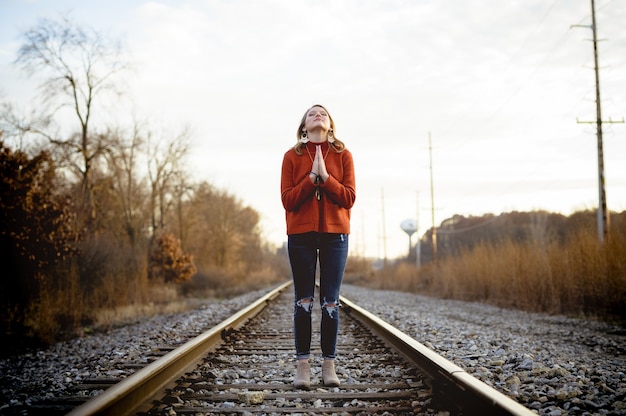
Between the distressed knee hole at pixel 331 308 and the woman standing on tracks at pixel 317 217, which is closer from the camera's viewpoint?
the woman standing on tracks at pixel 317 217

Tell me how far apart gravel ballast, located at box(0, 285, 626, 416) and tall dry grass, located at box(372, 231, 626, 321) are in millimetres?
907

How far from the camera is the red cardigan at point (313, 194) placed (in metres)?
3.30

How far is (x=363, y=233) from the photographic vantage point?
72688 mm

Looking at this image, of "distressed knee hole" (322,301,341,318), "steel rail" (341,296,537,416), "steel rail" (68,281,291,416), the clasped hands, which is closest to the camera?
"steel rail" (341,296,537,416)

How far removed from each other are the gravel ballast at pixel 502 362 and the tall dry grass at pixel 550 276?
0.91 m

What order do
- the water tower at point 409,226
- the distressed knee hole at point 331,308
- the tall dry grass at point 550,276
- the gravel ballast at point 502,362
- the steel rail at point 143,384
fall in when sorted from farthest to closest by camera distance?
the water tower at point 409,226 < the tall dry grass at point 550,276 < the distressed knee hole at point 331,308 < the gravel ballast at point 502,362 < the steel rail at point 143,384

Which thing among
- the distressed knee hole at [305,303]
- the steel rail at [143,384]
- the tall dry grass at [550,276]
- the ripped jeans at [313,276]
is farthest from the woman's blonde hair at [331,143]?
the tall dry grass at [550,276]

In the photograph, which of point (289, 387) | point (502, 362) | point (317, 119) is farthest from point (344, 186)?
point (502, 362)

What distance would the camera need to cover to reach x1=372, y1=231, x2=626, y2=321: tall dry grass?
9.41m

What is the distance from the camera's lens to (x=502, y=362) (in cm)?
391

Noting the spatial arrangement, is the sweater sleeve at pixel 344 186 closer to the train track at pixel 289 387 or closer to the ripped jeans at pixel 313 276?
the ripped jeans at pixel 313 276

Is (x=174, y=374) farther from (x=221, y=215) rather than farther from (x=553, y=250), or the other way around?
(x=221, y=215)

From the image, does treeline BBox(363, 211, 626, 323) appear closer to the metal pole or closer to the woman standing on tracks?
the metal pole

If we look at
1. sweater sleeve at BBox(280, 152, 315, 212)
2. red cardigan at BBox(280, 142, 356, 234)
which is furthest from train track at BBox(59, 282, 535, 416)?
sweater sleeve at BBox(280, 152, 315, 212)
